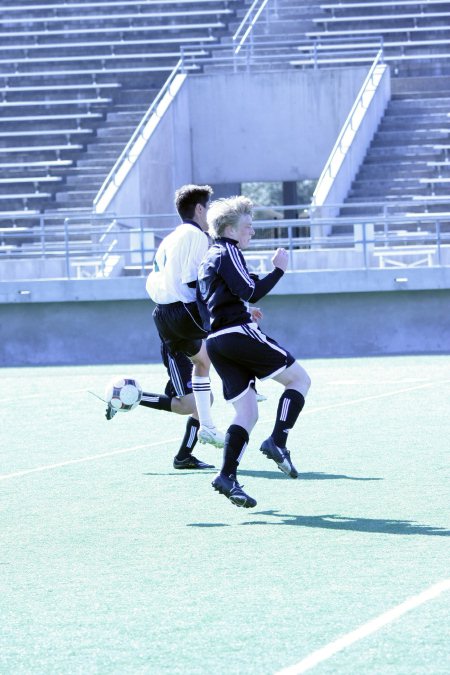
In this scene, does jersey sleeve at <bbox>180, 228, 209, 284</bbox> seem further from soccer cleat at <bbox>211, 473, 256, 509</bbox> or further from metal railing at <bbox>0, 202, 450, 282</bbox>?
metal railing at <bbox>0, 202, 450, 282</bbox>

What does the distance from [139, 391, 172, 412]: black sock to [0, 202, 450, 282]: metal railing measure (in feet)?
35.1

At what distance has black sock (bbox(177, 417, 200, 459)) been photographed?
9062mm

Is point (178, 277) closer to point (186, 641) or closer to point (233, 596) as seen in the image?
point (233, 596)

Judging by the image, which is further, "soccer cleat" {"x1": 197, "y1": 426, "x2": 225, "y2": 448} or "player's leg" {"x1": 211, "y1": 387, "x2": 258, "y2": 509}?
"soccer cleat" {"x1": 197, "y1": 426, "x2": 225, "y2": 448}

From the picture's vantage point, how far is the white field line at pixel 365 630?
167 inches

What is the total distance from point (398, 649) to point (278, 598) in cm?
86

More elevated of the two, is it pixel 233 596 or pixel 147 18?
pixel 147 18

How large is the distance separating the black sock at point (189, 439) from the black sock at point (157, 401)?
336mm

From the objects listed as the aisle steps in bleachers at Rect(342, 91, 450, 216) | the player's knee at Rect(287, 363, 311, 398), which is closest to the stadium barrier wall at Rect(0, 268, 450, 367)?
the aisle steps in bleachers at Rect(342, 91, 450, 216)

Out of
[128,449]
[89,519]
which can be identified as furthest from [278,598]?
[128,449]

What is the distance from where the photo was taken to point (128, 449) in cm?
1031

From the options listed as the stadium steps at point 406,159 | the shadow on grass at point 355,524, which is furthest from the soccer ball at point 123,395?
the stadium steps at point 406,159

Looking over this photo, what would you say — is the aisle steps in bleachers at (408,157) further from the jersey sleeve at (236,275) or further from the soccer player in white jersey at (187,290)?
the jersey sleeve at (236,275)

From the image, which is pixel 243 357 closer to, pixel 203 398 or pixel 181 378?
pixel 203 398
